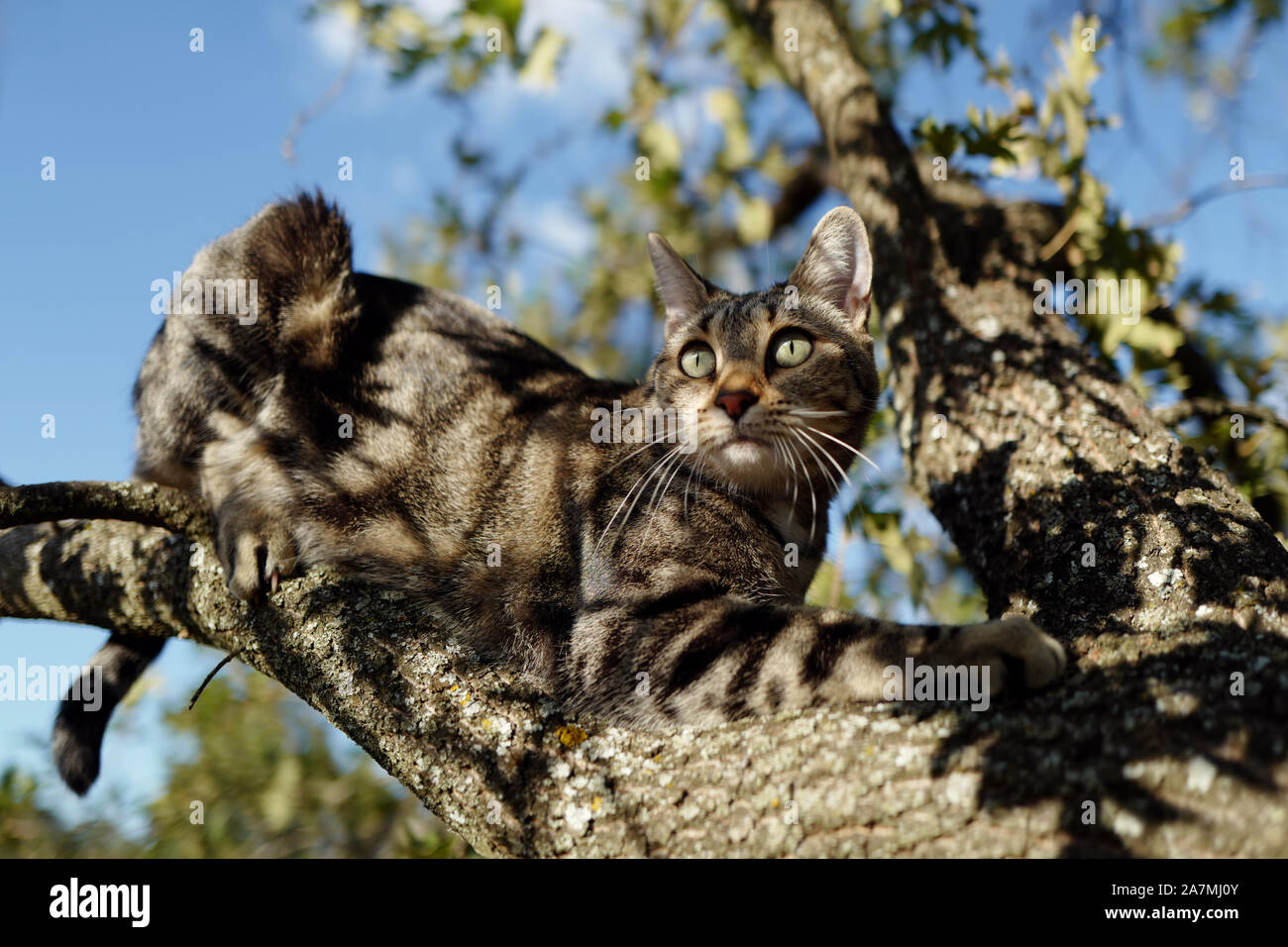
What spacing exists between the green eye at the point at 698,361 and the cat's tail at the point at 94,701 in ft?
7.82

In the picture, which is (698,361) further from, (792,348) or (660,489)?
(660,489)

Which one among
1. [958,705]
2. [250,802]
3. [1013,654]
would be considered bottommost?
[250,802]

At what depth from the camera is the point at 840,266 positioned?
368 cm

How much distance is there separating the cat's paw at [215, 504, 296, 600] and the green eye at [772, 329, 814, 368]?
6.38 ft

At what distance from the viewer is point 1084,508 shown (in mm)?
2961

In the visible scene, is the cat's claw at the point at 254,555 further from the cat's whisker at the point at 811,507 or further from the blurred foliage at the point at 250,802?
the cat's whisker at the point at 811,507

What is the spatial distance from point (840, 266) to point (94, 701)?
343 centimetres

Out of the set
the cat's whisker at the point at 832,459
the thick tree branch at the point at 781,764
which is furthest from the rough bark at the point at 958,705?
the cat's whisker at the point at 832,459

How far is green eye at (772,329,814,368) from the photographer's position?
340 centimetres

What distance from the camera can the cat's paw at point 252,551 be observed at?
10.2ft

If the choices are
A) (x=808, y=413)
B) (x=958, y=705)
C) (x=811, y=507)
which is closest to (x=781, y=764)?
(x=958, y=705)
